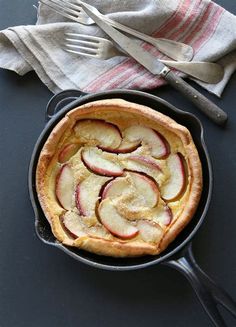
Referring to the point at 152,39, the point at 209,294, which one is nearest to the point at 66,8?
the point at 152,39

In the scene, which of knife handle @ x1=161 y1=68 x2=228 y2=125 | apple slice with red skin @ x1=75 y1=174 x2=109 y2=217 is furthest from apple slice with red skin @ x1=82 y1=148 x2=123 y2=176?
knife handle @ x1=161 y1=68 x2=228 y2=125

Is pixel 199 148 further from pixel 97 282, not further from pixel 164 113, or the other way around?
pixel 97 282

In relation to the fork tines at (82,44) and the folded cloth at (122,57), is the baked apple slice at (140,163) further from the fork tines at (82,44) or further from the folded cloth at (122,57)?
the fork tines at (82,44)

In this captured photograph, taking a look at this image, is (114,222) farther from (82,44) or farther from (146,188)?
(82,44)

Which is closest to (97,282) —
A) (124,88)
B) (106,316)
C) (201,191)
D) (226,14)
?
(106,316)

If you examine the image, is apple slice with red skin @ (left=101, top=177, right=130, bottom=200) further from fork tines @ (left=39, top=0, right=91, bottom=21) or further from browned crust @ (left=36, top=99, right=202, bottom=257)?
fork tines @ (left=39, top=0, right=91, bottom=21)

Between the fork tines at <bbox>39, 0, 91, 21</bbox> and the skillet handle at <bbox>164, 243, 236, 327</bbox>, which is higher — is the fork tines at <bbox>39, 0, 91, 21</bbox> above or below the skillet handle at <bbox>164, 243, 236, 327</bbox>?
above

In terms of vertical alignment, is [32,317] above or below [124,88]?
below
